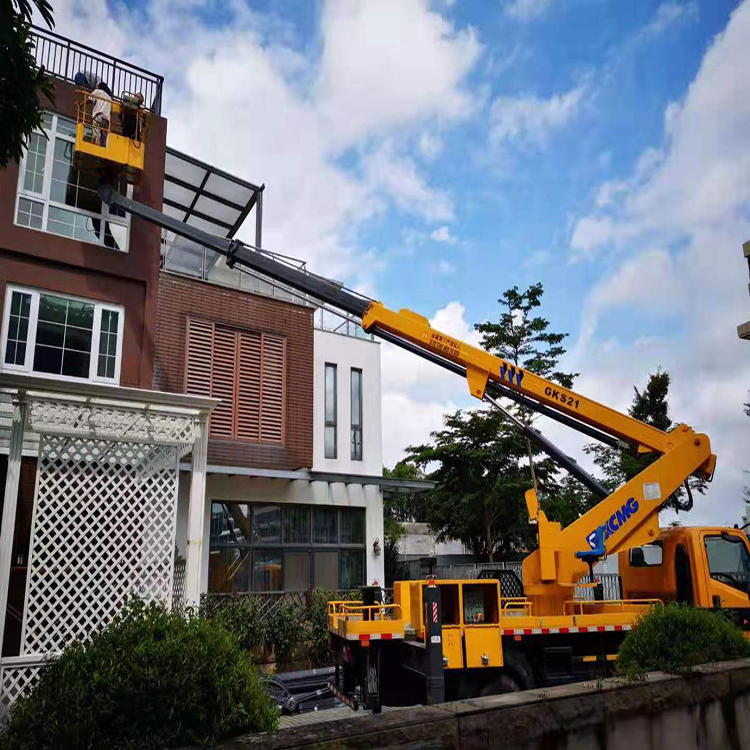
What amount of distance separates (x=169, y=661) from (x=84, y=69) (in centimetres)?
1406

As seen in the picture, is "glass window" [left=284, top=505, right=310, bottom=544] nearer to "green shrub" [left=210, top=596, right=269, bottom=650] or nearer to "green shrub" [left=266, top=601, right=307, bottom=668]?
"green shrub" [left=266, top=601, right=307, bottom=668]

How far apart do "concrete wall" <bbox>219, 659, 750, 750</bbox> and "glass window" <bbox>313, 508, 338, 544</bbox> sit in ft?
38.2

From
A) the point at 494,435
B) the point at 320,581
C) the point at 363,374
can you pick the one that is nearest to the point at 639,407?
the point at 494,435

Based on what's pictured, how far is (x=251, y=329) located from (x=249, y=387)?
136 centimetres

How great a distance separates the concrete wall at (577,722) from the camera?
4.08 metres

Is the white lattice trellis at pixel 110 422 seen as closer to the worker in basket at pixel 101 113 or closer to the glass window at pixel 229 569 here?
the glass window at pixel 229 569

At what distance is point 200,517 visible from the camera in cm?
850

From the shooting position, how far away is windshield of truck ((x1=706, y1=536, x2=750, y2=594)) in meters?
10.4

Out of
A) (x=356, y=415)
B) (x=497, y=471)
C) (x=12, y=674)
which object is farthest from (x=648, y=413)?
(x=12, y=674)

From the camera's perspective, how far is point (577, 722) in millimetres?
4816

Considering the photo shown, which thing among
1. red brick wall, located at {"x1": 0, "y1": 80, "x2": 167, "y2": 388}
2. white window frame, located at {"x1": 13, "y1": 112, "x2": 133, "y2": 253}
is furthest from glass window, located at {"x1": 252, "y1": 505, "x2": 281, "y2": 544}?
white window frame, located at {"x1": 13, "y1": 112, "x2": 133, "y2": 253}

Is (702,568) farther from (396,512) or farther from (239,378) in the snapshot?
(396,512)

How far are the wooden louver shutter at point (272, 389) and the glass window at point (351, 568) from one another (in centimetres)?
331

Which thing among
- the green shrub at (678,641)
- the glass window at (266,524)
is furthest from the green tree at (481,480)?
the green shrub at (678,641)
